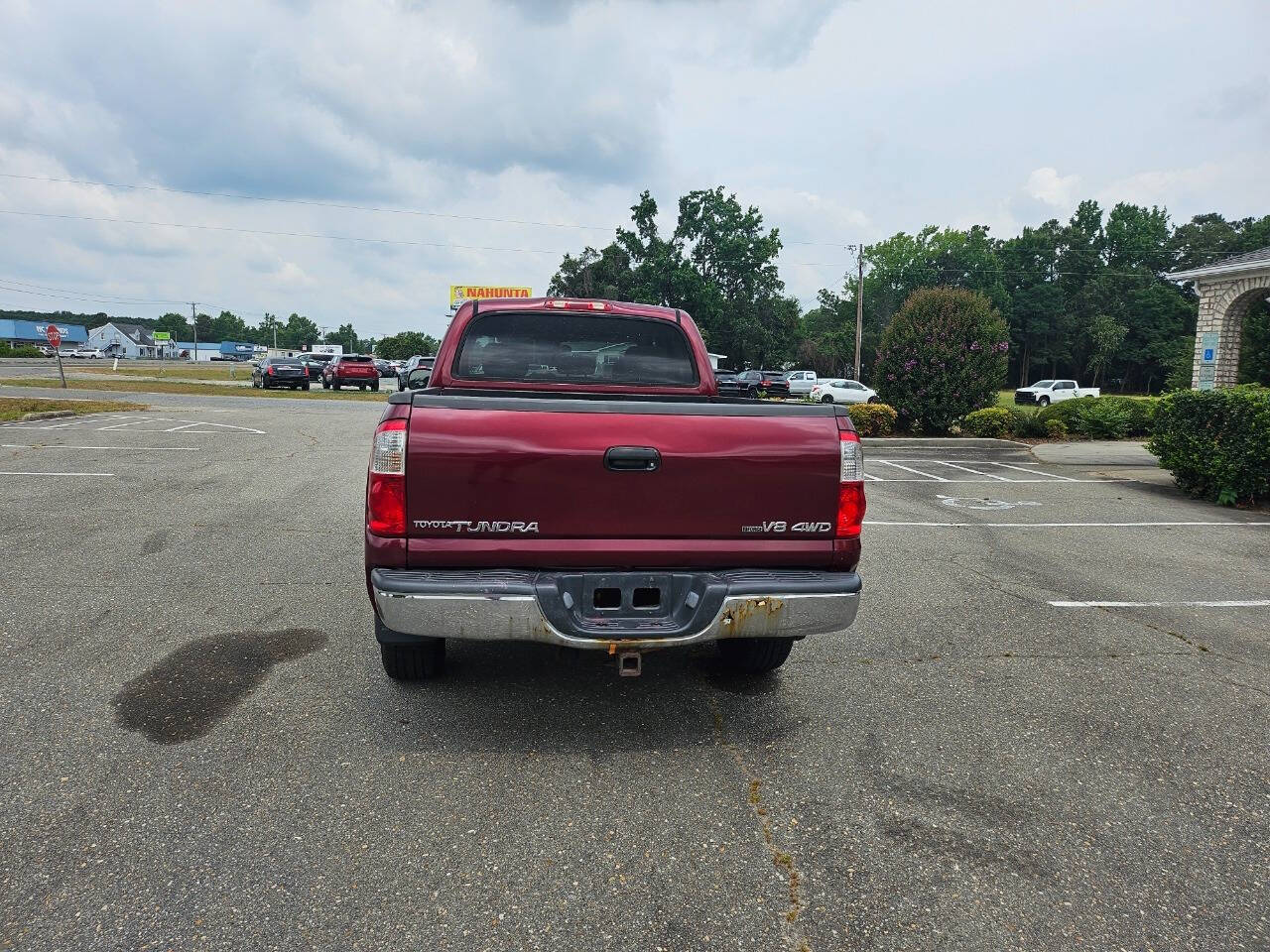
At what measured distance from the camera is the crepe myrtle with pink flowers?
18.0m

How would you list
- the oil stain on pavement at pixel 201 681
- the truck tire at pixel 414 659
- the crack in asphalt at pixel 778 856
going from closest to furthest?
1. the crack in asphalt at pixel 778 856
2. the oil stain on pavement at pixel 201 681
3. the truck tire at pixel 414 659

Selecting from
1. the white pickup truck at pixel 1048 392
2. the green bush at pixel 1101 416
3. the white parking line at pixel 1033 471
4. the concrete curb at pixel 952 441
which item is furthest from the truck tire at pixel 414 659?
the white pickup truck at pixel 1048 392

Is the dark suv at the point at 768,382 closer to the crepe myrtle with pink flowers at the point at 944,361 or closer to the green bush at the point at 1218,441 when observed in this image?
the crepe myrtle with pink flowers at the point at 944,361

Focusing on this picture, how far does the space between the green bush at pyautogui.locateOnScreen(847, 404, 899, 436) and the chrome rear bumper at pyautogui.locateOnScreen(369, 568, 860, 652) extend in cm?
1512

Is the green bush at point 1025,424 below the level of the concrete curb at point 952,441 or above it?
above

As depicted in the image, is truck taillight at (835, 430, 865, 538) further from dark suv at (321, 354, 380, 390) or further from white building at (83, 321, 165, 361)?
white building at (83, 321, 165, 361)

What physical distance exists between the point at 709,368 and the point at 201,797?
10.8ft

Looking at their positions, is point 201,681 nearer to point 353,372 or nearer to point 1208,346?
point 1208,346

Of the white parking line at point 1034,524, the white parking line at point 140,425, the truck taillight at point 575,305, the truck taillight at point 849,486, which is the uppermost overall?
the truck taillight at point 575,305

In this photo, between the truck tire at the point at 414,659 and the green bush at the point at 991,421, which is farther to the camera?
the green bush at the point at 991,421

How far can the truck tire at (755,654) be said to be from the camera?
13.4 feet

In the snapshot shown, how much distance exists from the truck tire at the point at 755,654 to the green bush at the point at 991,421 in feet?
50.2

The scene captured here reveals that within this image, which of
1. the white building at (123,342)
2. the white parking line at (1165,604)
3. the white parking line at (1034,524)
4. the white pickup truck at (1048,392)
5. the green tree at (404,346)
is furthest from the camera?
the white building at (123,342)

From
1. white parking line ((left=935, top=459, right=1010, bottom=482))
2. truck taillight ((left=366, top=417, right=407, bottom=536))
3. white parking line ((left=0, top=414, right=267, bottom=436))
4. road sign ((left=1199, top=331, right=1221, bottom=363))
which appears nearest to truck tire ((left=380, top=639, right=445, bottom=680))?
truck taillight ((left=366, top=417, right=407, bottom=536))
